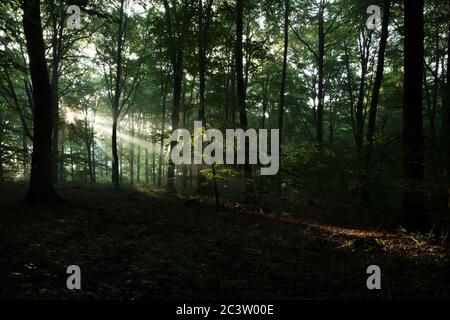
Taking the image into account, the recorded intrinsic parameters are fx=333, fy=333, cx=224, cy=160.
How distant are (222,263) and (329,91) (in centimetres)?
2866

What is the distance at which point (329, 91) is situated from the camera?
32656 millimetres

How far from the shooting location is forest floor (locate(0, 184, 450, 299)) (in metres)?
5.74

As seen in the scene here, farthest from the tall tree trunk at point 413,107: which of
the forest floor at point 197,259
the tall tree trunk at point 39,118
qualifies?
the tall tree trunk at point 39,118

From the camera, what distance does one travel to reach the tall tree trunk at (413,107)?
9.72 m

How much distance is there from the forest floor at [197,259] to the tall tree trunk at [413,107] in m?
0.82

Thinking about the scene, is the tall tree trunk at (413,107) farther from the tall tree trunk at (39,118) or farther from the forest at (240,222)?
the tall tree trunk at (39,118)

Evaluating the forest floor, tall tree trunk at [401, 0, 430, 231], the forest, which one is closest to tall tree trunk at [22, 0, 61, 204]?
the forest

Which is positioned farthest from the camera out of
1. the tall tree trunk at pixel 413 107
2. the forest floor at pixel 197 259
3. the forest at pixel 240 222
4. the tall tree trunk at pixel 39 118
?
the tall tree trunk at pixel 39 118

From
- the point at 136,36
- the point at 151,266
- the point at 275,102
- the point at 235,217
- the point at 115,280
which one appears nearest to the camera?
the point at 115,280

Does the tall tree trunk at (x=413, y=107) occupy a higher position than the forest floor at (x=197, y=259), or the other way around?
the tall tree trunk at (x=413, y=107)

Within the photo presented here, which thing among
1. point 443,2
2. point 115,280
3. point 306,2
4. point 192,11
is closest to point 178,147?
point 192,11

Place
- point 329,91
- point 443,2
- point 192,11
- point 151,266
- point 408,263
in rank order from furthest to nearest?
1. point 329,91
2. point 443,2
3. point 192,11
4. point 408,263
5. point 151,266
